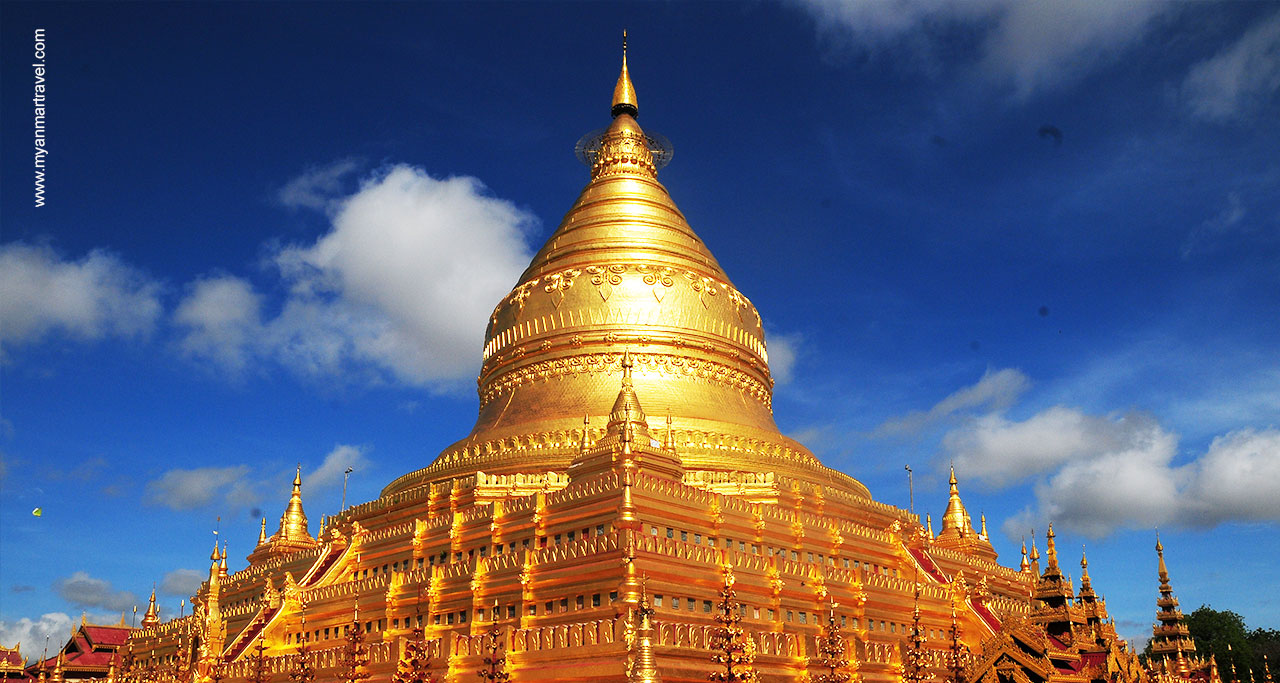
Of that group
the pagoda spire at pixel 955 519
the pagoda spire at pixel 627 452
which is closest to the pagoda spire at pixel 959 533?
the pagoda spire at pixel 955 519

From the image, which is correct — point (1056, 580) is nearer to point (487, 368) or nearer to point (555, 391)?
point (555, 391)

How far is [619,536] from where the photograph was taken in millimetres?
24047

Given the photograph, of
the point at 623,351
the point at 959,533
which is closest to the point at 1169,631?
the point at 959,533

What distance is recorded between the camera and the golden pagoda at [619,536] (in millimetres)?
24375

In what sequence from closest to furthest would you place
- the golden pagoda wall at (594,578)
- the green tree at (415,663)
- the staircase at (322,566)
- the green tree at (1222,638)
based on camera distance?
the green tree at (415,663) → the golden pagoda wall at (594,578) → the staircase at (322,566) → the green tree at (1222,638)

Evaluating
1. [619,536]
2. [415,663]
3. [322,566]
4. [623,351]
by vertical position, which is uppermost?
[623,351]

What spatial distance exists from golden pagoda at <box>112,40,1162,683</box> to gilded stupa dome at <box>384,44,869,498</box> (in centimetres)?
10

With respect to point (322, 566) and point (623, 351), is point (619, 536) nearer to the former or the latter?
point (623, 351)

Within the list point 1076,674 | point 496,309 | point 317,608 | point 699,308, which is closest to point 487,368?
point 496,309

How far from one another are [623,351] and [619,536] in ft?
43.8

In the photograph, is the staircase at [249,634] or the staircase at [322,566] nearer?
the staircase at [249,634]

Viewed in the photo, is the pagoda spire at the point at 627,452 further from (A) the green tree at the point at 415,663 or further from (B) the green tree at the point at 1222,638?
(B) the green tree at the point at 1222,638

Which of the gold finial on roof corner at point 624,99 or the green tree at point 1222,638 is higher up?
the gold finial on roof corner at point 624,99

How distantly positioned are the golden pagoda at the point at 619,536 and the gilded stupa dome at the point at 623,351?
0.10m
